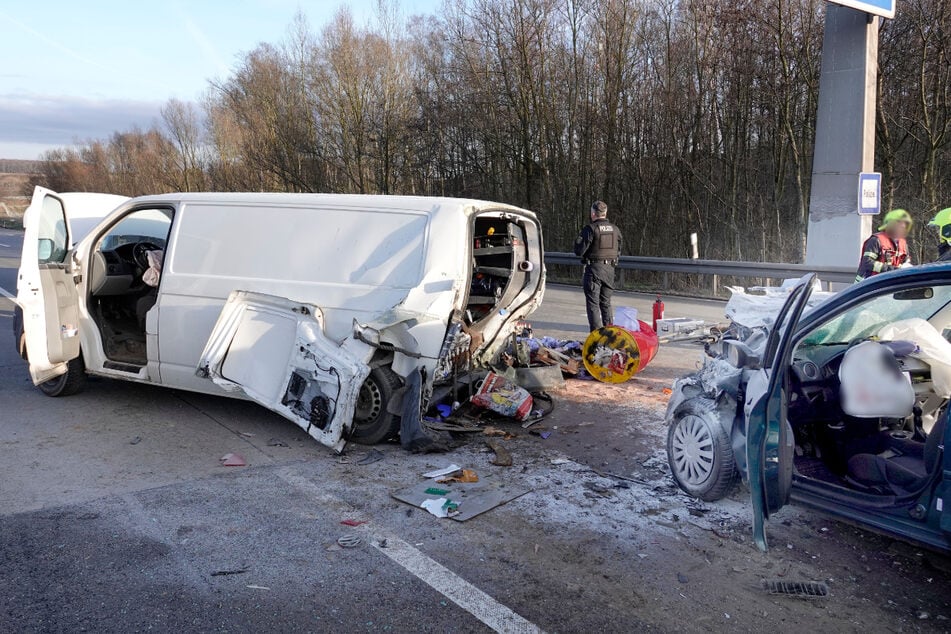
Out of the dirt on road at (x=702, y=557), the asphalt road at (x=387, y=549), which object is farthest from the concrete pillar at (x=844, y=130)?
the dirt on road at (x=702, y=557)

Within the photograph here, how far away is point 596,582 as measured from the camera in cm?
320

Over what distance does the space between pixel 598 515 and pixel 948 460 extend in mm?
1770

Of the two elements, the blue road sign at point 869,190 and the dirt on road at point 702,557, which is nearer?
the dirt on road at point 702,557

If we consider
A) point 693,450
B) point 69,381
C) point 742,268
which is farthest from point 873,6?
point 69,381

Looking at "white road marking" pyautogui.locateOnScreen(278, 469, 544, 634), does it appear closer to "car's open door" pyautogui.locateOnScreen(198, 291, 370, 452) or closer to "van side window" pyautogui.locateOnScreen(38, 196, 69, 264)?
"car's open door" pyautogui.locateOnScreen(198, 291, 370, 452)

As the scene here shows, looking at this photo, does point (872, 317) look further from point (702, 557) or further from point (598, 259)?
point (598, 259)

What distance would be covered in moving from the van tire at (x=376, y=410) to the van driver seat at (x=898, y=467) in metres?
3.05

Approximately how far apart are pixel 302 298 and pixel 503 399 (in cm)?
185

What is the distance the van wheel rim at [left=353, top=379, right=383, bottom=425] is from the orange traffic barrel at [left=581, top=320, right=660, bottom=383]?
9.30 feet

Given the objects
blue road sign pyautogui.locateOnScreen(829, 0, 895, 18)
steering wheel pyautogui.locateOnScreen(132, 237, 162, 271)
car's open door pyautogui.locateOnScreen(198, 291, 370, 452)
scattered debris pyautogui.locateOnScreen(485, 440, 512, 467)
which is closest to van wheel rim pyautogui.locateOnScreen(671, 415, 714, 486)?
scattered debris pyautogui.locateOnScreen(485, 440, 512, 467)

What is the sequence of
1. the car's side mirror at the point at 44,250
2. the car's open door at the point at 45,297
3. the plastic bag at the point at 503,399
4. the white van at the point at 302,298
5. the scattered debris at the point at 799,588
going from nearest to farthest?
the scattered debris at the point at 799,588, the white van at the point at 302,298, the plastic bag at the point at 503,399, the car's open door at the point at 45,297, the car's side mirror at the point at 44,250

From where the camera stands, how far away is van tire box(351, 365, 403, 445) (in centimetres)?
512

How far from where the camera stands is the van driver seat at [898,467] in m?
3.01

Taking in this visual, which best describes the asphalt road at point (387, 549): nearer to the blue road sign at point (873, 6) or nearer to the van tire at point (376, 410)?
the van tire at point (376, 410)
